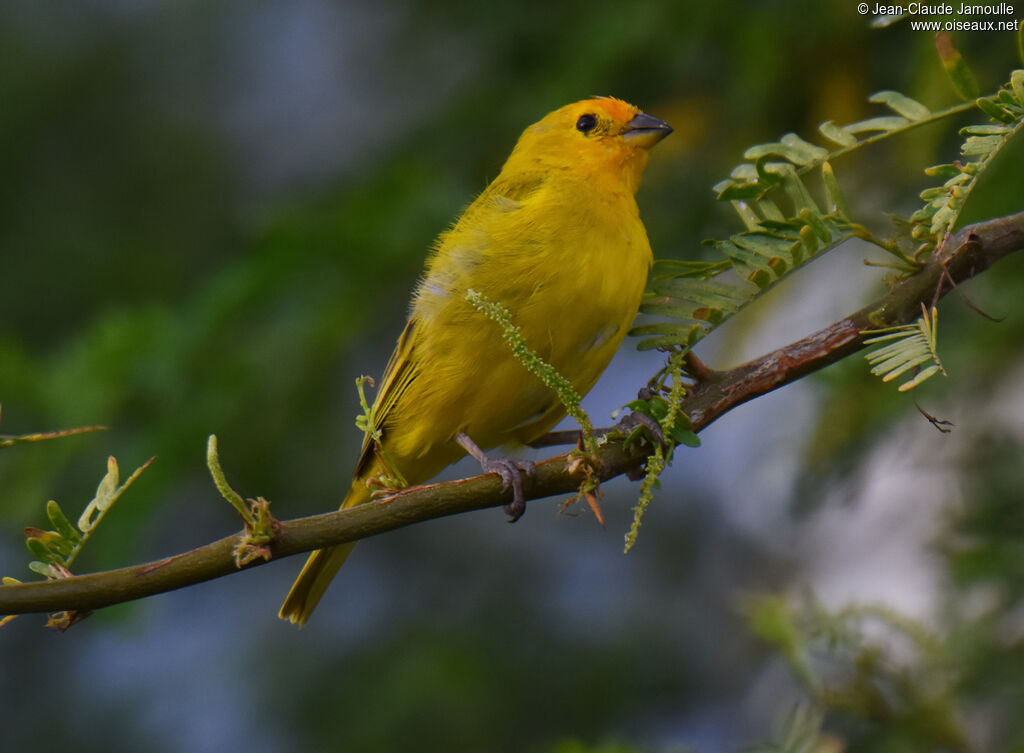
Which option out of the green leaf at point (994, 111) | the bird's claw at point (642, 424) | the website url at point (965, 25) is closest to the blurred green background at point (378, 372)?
the website url at point (965, 25)

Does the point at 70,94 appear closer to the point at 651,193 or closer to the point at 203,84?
the point at 203,84

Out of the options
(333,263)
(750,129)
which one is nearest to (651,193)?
(750,129)

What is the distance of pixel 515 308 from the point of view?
2.83 meters

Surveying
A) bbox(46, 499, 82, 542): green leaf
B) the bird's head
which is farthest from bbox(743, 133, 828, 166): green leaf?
the bird's head

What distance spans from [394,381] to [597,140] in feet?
3.19

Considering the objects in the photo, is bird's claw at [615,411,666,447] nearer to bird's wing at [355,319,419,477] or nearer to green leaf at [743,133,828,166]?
green leaf at [743,133,828,166]

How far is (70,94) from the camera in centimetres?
618

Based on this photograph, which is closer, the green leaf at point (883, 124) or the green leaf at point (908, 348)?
the green leaf at point (908, 348)

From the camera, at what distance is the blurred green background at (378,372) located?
3162 mm

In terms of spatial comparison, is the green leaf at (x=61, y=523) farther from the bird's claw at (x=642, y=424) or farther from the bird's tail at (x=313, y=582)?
the bird's tail at (x=313, y=582)

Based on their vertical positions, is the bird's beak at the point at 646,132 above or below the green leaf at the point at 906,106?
below

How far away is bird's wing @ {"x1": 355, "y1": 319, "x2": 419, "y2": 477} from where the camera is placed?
3.16 m

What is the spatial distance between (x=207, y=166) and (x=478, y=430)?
13.0ft

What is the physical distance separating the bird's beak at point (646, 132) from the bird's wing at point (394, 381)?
0.90 meters
